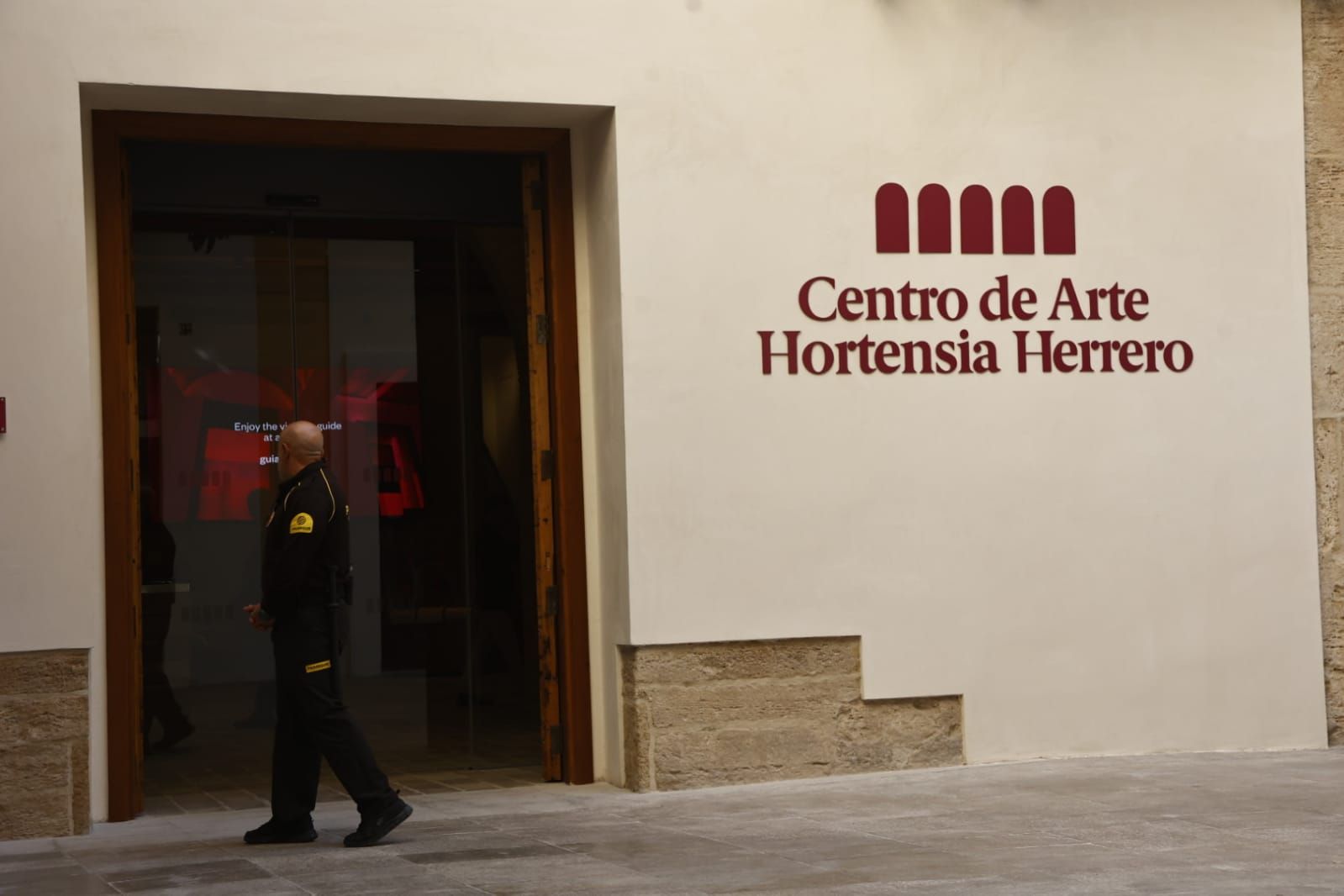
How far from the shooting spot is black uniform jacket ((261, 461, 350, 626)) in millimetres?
7273

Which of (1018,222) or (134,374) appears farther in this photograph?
(1018,222)

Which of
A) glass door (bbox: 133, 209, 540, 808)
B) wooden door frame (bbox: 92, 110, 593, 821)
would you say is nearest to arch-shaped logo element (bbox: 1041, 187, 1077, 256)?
wooden door frame (bbox: 92, 110, 593, 821)

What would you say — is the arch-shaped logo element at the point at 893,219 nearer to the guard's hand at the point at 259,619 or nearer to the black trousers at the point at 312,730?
the black trousers at the point at 312,730

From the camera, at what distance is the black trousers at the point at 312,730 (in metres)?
7.23

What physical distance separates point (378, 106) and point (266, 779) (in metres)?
3.56

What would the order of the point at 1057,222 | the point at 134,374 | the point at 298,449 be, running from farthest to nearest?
the point at 1057,222 → the point at 134,374 → the point at 298,449

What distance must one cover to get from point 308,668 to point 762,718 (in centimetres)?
249

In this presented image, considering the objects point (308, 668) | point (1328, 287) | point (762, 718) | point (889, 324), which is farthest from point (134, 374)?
point (1328, 287)

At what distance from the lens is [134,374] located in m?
8.53

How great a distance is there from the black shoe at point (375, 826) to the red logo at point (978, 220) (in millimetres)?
3835

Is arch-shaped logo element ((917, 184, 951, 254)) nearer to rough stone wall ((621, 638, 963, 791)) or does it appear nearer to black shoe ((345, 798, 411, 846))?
rough stone wall ((621, 638, 963, 791))

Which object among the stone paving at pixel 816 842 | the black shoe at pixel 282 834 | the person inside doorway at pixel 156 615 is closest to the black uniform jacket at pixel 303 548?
the black shoe at pixel 282 834

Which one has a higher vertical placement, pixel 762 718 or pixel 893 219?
pixel 893 219

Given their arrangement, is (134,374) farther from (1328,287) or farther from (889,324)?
(1328,287)
